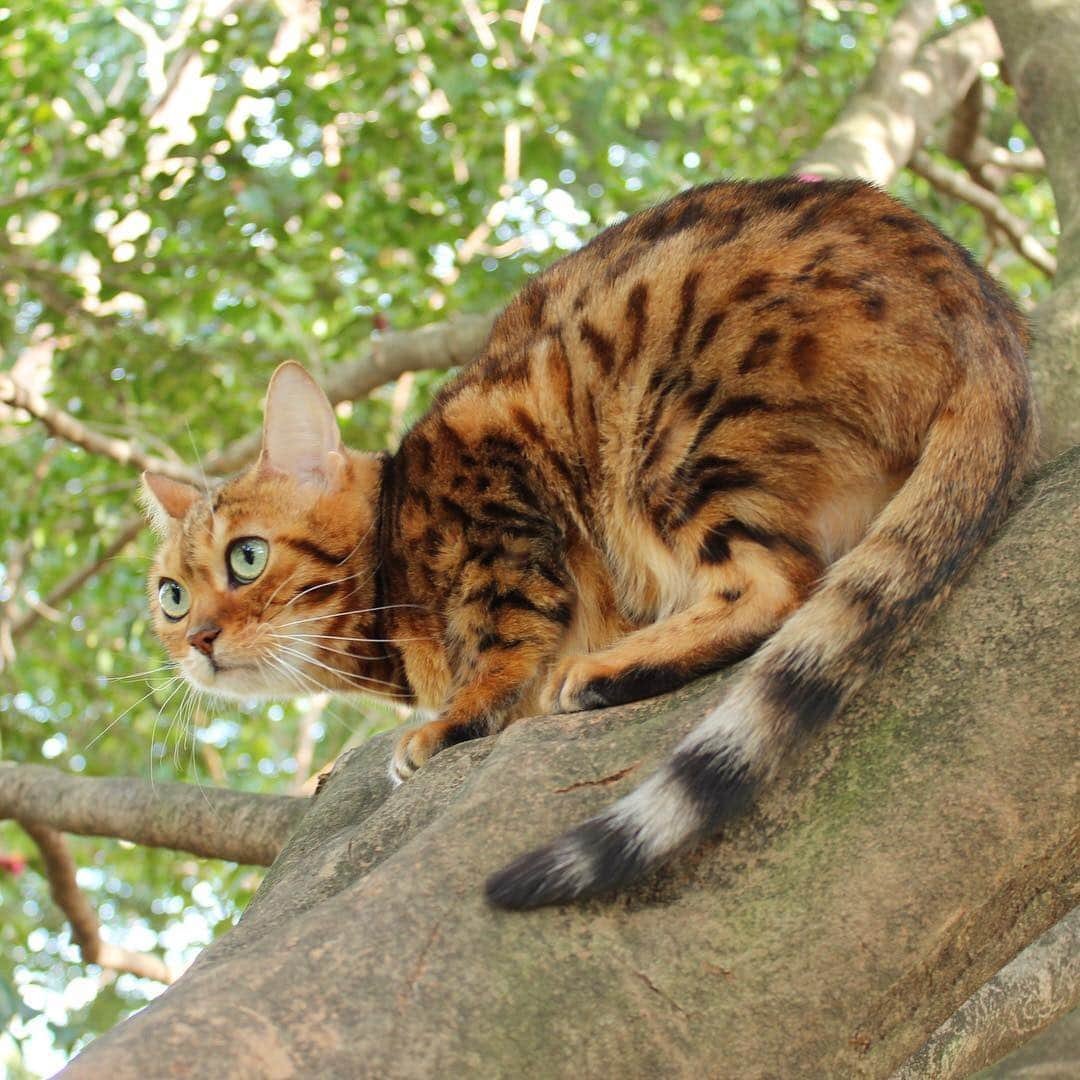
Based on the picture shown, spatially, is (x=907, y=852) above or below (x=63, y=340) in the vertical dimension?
above

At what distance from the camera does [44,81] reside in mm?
5465

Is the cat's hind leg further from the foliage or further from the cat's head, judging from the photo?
the foliage

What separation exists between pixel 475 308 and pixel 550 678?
3782mm

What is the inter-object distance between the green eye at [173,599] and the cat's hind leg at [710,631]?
119 centimetres

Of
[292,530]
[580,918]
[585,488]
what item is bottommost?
[292,530]

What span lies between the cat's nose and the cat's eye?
0.13 metres

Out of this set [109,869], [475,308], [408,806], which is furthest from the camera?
[109,869]

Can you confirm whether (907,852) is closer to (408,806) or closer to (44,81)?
(408,806)

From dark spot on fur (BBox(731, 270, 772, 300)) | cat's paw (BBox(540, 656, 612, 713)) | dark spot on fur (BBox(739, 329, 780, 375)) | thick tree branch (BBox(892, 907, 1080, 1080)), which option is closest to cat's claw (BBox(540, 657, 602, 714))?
cat's paw (BBox(540, 656, 612, 713))

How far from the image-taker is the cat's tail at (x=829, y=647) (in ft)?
5.54

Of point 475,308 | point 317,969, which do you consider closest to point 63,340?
point 475,308

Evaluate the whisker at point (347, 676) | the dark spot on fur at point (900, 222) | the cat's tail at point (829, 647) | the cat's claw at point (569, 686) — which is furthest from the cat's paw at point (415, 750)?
the dark spot on fur at point (900, 222)

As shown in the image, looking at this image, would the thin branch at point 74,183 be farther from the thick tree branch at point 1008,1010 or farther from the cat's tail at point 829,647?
the thick tree branch at point 1008,1010

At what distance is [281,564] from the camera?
306cm
